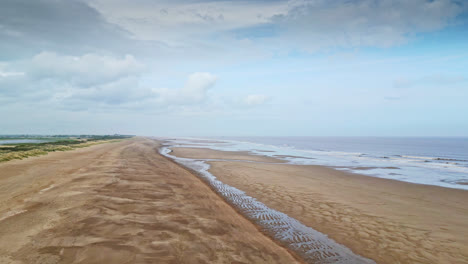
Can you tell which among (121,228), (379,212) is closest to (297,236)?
(379,212)

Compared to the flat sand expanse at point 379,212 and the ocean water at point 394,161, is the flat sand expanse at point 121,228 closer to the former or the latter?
the flat sand expanse at point 379,212

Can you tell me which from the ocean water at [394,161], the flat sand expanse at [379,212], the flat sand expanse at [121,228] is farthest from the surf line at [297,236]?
the ocean water at [394,161]

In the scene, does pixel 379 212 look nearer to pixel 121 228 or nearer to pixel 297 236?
pixel 297 236

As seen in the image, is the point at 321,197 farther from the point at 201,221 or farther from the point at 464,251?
the point at 201,221

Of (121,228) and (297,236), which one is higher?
(121,228)

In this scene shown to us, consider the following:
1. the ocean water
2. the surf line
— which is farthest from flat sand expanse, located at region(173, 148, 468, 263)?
the ocean water

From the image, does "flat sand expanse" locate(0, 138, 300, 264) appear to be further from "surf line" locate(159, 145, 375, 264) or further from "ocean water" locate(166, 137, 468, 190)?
"ocean water" locate(166, 137, 468, 190)

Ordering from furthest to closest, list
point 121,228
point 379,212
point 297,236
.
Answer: point 379,212 < point 297,236 < point 121,228
